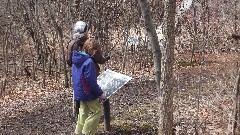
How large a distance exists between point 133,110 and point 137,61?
27.0 ft

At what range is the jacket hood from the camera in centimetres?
546

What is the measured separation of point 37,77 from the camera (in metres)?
16.5

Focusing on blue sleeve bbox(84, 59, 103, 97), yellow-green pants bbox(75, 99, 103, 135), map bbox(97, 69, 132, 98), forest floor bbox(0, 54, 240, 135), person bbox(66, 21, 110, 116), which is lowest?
forest floor bbox(0, 54, 240, 135)

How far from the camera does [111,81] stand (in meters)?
6.12

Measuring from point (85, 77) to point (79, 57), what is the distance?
0.28m

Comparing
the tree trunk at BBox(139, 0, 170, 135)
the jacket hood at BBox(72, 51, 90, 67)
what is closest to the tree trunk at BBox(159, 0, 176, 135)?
the tree trunk at BBox(139, 0, 170, 135)

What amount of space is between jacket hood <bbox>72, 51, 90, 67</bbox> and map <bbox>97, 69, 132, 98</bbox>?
714 millimetres

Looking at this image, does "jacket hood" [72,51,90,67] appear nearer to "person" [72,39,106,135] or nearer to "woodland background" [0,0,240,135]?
"person" [72,39,106,135]

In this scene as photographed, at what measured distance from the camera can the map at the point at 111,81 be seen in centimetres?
593

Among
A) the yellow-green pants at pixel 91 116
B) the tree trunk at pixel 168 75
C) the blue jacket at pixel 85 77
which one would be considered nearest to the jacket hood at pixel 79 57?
the blue jacket at pixel 85 77

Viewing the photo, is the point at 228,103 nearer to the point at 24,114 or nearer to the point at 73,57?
the point at 73,57

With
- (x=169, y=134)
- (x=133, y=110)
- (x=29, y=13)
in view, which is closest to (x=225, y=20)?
(x=29, y=13)

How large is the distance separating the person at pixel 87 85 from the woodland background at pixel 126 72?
861mm

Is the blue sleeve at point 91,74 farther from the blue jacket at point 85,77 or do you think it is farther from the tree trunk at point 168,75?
the tree trunk at point 168,75
